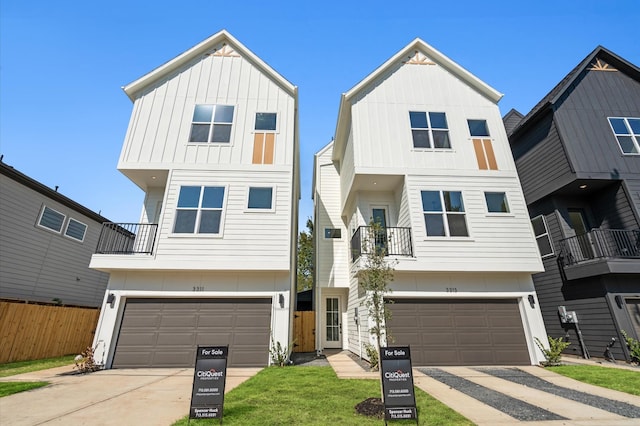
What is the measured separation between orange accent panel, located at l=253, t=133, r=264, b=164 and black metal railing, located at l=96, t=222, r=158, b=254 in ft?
13.7

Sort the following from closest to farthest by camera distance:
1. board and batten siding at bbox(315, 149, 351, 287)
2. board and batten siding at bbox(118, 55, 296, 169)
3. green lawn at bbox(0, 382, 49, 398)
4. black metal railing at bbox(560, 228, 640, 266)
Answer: green lawn at bbox(0, 382, 49, 398)
black metal railing at bbox(560, 228, 640, 266)
board and batten siding at bbox(118, 55, 296, 169)
board and batten siding at bbox(315, 149, 351, 287)

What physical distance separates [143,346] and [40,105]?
9.22 m

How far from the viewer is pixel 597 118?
1170cm

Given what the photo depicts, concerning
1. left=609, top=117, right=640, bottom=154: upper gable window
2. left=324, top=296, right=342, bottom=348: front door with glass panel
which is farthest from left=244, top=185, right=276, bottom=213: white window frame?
left=609, top=117, right=640, bottom=154: upper gable window

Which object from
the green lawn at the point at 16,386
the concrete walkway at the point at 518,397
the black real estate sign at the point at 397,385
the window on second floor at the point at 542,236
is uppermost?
the window on second floor at the point at 542,236

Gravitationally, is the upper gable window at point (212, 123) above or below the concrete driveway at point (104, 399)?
above

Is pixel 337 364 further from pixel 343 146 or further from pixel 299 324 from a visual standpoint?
pixel 343 146

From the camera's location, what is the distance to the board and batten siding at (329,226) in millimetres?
13066

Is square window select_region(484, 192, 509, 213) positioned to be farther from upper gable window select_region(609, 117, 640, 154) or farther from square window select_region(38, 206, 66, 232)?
square window select_region(38, 206, 66, 232)

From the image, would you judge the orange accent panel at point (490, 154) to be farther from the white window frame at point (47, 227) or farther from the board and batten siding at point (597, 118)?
the white window frame at point (47, 227)

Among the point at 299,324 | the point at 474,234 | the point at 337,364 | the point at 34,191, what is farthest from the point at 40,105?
the point at 474,234

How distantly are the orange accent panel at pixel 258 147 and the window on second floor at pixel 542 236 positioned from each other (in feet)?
39.9

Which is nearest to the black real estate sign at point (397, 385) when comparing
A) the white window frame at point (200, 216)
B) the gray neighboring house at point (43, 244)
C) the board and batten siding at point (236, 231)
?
the board and batten siding at point (236, 231)

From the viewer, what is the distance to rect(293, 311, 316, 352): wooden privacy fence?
1262cm
